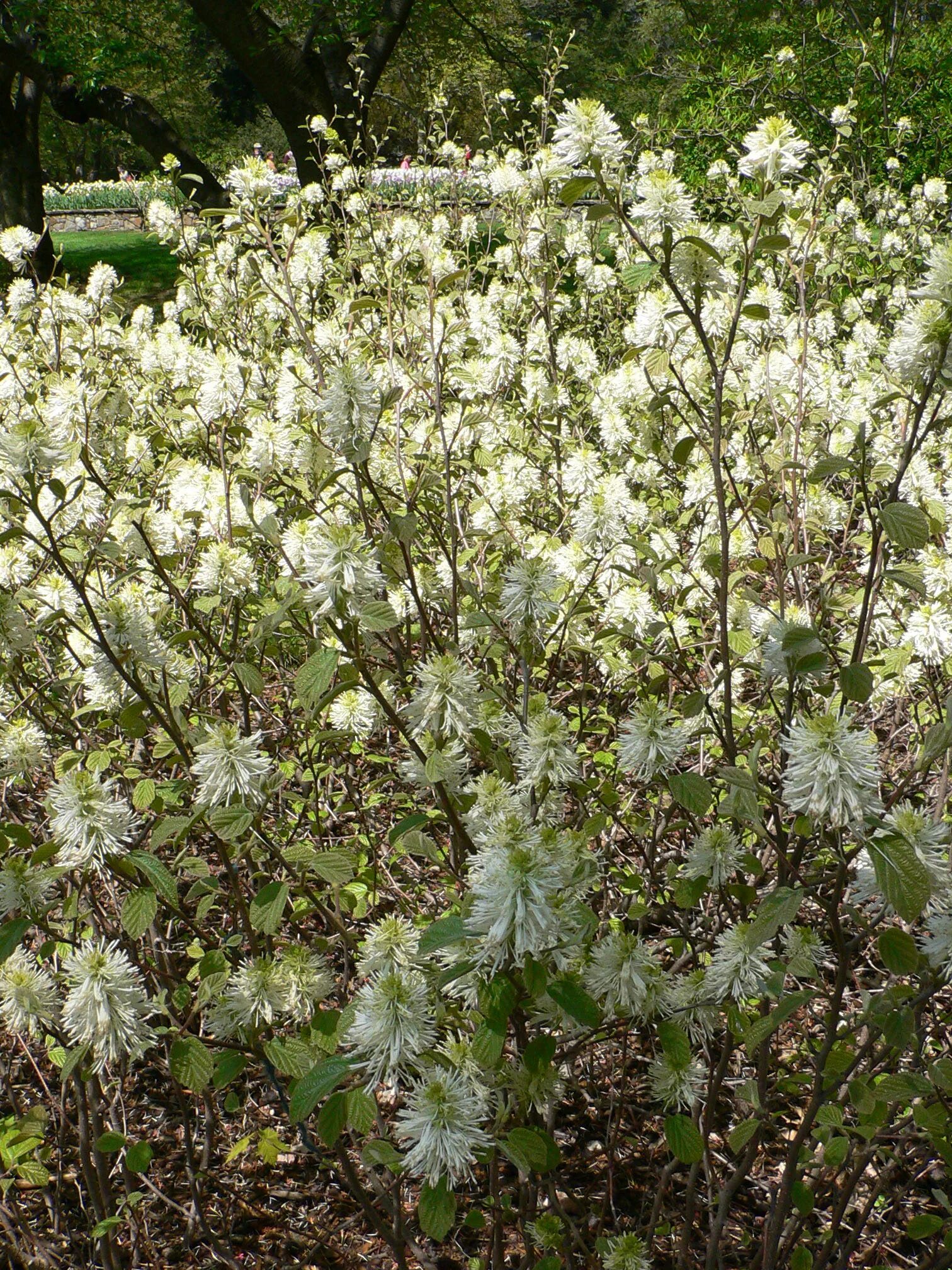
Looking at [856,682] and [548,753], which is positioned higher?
[856,682]

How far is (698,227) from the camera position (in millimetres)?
2355

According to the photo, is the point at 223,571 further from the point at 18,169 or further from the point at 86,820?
the point at 18,169

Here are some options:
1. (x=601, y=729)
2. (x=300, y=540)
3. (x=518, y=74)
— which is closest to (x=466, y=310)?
(x=601, y=729)

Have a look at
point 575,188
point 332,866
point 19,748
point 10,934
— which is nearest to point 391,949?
point 332,866

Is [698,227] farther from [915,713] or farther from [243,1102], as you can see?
[243,1102]

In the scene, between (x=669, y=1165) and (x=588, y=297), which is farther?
(x=588, y=297)

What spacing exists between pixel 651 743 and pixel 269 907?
1.89 ft

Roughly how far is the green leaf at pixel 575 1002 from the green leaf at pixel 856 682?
0.47 meters

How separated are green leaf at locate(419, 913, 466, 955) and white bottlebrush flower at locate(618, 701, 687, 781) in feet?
1.57

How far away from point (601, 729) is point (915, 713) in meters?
0.76

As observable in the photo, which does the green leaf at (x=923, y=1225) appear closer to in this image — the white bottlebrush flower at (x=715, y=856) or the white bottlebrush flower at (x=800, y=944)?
the white bottlebrush flower at (x=800, y=944)

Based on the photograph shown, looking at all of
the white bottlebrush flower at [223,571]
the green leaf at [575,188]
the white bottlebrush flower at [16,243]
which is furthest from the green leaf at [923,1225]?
the white bottlebrush flower at [16,243]

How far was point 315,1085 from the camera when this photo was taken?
1.10 metres

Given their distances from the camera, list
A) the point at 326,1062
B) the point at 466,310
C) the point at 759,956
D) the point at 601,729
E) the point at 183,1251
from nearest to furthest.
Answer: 1. the point at 326,1062
2. the point at 759,956
3. the point at 183,1251
4. the point at 601,729
5. the point at 466,310
